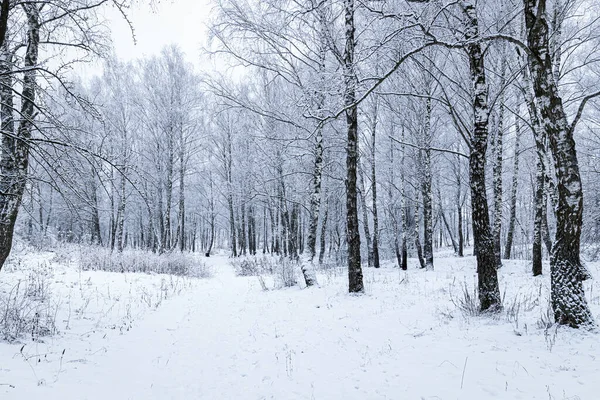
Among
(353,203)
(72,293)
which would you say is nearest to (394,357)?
(353,203)

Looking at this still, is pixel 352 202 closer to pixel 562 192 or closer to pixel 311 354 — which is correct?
pixel 311 354

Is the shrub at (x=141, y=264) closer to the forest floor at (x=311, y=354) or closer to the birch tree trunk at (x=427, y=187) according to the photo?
the forest floor at (x=311, y=354)

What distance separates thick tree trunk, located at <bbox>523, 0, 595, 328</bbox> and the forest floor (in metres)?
0.29

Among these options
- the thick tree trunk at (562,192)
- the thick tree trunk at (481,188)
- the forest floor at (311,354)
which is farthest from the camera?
the thick tree trunk at (481,188)

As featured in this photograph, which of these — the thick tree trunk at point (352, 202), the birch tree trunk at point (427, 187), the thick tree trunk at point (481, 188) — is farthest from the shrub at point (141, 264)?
the thick tree trunk at point (481, 188)

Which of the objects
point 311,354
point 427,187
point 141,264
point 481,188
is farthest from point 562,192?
point 141,264

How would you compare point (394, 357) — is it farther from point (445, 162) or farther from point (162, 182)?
point (445, 162)

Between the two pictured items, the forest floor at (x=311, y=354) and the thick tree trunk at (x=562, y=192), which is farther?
the thick tree trunk at (x=562, y=192)

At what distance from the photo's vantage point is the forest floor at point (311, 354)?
313cm

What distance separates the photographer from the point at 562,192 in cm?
407

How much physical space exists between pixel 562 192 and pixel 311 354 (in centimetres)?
373

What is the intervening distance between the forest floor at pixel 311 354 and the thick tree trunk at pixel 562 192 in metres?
0.29

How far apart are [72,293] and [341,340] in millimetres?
6334

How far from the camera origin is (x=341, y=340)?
15.5 ft
